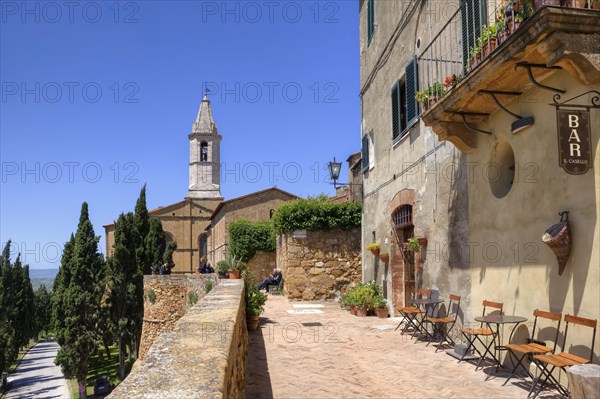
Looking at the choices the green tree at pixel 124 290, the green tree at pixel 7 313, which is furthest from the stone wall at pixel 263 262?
the green tree at pixel 7 313

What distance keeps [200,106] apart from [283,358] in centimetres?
4881

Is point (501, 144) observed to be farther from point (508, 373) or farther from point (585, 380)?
point (585, 380)

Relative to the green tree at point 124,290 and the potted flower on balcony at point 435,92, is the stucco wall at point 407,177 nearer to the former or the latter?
the potted flower on balcony at point 435,92

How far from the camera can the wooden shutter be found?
11.3 meters

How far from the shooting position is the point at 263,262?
Answer: 26297mm

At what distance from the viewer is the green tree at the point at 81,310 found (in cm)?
2750

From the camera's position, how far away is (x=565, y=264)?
5.46 metres

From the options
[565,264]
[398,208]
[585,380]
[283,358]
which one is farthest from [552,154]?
[398,208]

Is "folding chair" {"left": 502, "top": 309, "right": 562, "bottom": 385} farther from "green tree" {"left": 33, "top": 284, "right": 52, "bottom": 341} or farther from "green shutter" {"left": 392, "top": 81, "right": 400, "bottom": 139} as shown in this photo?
"green tree" {"left": 33, "top": 284, "right": 52, "bottom": 341}

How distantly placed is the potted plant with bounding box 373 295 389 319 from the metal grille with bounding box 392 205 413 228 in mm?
2016

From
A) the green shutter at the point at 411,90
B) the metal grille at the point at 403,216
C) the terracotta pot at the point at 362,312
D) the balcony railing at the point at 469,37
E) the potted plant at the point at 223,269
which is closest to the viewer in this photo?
the balcony railing at the point at 469,37

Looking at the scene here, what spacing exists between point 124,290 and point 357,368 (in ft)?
85.8

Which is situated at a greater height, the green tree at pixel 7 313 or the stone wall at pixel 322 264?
the stone wall at pixel 322 264

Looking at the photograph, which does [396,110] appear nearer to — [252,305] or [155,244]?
[252,305]
